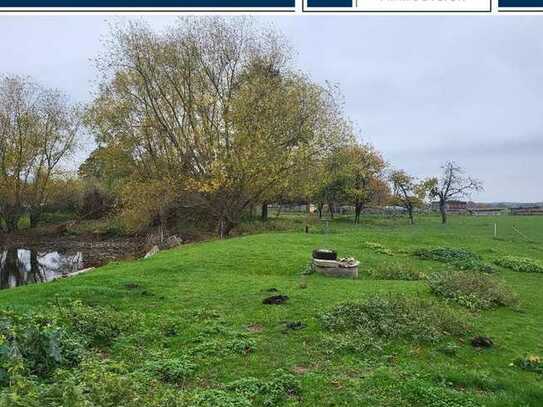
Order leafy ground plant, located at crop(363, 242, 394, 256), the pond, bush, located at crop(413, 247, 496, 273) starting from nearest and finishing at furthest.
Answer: bush, located at crop(413, 247, 496, 273), leafy ground plant, located at crop(363, 242, 394, 256), the pond

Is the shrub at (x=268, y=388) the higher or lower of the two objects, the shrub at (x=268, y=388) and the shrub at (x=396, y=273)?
the lower

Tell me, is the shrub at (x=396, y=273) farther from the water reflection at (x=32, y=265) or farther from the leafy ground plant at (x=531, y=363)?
the water reflection at (x=32, y=265)

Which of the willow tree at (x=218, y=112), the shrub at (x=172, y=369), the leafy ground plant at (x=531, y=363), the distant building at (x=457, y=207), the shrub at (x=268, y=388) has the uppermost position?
the willow tree at (x=218, y=112)

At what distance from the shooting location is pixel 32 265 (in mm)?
24266

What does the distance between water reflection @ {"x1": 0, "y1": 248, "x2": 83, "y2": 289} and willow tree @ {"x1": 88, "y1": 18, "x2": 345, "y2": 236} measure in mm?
4902

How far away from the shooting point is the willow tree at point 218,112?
2612cm

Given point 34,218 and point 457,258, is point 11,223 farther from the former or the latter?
point 457,258

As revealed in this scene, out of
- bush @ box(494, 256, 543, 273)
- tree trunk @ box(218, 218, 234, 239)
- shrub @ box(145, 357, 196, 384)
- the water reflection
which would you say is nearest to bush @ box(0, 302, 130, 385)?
shrub @ box(145, 357, 196, 384)

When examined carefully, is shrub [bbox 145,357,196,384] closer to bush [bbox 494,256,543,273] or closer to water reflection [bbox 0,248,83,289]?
bush [bbox 494,256,543,273]

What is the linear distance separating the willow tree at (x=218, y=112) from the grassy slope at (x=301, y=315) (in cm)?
900

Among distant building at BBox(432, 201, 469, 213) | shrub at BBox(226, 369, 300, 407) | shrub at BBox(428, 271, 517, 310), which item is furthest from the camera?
distant building at BBox(432, 201, 469, 213)

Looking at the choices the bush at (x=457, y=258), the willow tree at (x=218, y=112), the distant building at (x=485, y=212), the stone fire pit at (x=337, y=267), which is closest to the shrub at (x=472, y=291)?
the stone fire pit at (x=337, y=267)

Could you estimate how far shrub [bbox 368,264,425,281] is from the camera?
13734 millimetres

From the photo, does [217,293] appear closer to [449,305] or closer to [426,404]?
[449,305]
